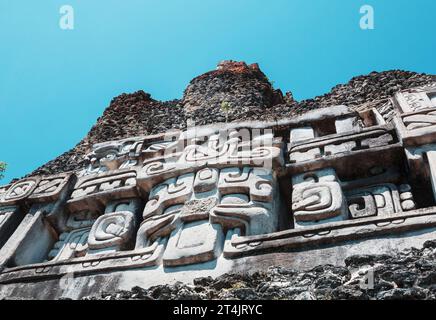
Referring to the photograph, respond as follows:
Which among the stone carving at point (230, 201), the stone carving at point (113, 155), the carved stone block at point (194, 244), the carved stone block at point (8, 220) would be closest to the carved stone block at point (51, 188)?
the stone carving at point (230, 201)

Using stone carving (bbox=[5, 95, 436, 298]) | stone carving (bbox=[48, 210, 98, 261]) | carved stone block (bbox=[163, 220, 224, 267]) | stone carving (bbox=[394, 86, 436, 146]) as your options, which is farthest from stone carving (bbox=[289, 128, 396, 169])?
stone carving (bbox=[48, 210, 98, 261])

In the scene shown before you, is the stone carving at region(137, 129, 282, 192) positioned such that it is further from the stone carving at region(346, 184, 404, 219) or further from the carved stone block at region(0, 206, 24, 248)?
the carved stone block at region(0, 206, 24, 248)

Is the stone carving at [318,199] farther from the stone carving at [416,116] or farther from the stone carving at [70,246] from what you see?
the stone carving at [70,246]

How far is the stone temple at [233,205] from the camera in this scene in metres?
2.89

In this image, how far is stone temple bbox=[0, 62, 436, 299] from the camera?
289 cm

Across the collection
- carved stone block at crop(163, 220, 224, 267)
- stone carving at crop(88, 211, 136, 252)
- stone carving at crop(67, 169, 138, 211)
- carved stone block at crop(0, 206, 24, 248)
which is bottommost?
carved stone block at crop(163, 220, 224, 267)

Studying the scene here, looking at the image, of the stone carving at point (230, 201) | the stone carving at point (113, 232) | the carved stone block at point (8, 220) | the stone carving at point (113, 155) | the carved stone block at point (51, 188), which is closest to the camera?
the stone carving at point (230, 201)

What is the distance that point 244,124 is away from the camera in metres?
4.44

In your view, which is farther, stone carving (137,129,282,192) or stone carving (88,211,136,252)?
stone carving (137,129,282,192)

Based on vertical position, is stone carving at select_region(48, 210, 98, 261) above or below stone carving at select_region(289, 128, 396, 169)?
below

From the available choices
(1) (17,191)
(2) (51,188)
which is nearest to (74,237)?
(2) (51,188)

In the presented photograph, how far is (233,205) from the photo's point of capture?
3287 mm

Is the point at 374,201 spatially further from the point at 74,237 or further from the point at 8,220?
the point at 8,220
